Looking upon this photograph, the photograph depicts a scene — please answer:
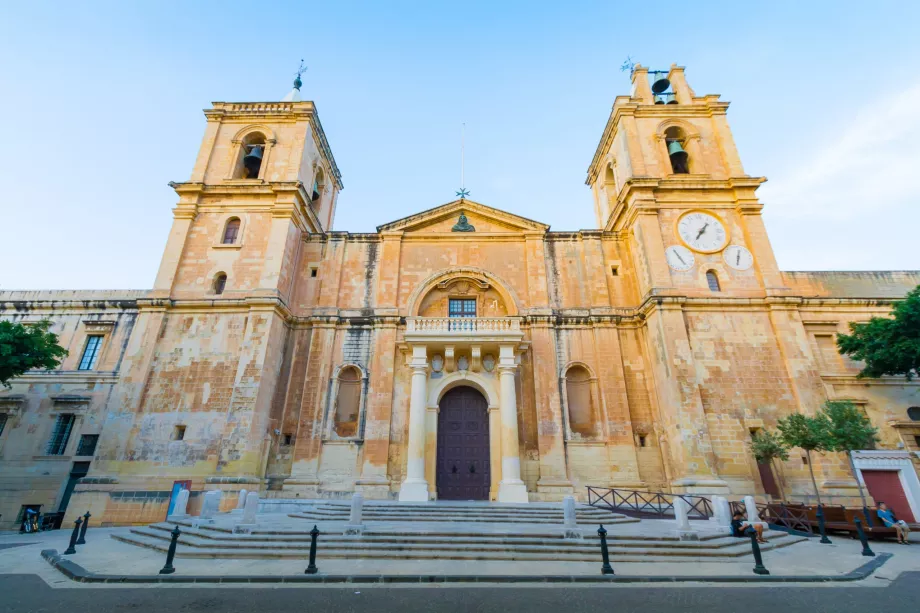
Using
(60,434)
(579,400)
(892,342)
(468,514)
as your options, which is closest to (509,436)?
(579,400)

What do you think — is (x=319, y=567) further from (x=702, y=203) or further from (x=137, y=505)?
(x=702, y=203)

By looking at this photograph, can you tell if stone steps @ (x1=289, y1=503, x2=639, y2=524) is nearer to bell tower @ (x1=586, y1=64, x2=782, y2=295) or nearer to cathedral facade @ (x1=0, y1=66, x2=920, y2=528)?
cathedral facade @ (x1=0, y1=66, x2=920, y2=528)

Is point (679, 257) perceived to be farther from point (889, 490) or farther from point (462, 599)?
point (462, 599)

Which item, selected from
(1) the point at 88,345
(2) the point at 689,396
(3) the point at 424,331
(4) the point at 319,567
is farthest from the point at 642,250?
(1) the point at 88,345

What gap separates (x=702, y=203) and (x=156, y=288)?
2610 cm

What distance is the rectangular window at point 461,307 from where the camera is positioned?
2156 cm

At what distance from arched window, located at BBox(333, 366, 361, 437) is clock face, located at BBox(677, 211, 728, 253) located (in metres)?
16.6

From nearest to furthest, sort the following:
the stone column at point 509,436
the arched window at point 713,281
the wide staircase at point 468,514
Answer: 1. the wide staircase at point 468,514
2. the stone column at point 509,436
3. the arched window at point 713,281

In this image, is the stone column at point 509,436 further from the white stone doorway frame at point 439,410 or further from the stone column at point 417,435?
the stone column at point 417,435

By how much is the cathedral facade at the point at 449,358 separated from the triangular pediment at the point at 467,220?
0.14 meters

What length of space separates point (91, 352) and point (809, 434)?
28.9 meters

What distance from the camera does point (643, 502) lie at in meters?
16.6

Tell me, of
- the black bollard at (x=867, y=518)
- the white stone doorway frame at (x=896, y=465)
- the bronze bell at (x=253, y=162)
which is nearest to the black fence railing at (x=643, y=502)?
the black bollard at (x=867, y=518)

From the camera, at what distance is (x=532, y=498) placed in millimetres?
16984
